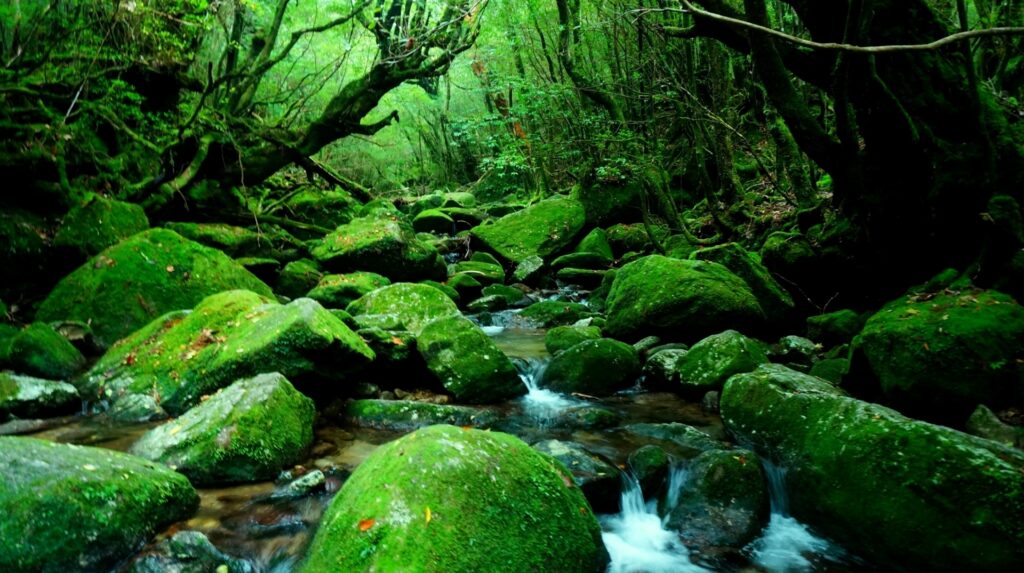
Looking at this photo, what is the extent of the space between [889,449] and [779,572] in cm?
96

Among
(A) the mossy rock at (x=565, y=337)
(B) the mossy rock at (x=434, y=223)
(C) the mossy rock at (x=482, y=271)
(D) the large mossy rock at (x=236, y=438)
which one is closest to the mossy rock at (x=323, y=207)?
(C) the mossy rock at (x=482, y=271)

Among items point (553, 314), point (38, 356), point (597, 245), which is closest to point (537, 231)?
point (597, 245)

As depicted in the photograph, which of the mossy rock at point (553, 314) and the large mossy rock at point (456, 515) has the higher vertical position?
the large mossy rock at point (456, 515)

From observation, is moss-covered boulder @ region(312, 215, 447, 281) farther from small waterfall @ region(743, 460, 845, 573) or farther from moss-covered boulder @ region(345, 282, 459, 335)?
small waterfall @ region(743, 460, 845, 573)

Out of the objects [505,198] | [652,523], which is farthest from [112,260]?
[505,198]

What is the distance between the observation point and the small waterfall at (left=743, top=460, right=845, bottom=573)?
10.8 ft

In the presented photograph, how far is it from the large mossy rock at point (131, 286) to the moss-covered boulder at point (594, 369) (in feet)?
15.6

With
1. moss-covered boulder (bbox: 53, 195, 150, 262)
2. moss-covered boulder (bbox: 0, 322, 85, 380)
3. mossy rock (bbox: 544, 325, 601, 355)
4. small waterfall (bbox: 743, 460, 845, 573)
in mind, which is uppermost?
moss-covered boulder (bbox: 53, 195, 150, 262)

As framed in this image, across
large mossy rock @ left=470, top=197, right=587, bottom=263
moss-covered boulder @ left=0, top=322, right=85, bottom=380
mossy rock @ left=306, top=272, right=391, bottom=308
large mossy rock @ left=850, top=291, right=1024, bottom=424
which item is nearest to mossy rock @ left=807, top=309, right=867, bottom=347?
large mossy rock @ left=850, top=291, right=1024, bottom=424

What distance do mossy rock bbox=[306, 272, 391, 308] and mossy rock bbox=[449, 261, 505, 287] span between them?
3.11 metres

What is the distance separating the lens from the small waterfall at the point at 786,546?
330cm

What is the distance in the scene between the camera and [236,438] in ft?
12.7

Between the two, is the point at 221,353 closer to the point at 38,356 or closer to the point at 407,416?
the point at 407,416

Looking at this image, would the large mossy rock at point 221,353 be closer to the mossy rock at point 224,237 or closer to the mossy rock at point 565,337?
the mossy rock at point 565,337
